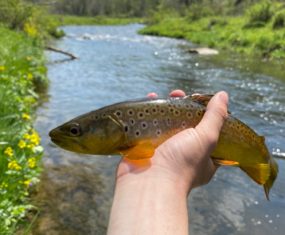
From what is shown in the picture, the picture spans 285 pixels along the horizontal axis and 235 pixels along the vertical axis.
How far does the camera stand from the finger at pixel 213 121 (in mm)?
2904

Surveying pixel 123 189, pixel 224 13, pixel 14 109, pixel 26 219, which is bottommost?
pixel 224 13

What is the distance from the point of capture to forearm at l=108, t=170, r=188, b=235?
231cm

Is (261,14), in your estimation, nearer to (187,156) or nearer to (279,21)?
(279,21)

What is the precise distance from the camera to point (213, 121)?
118 inches

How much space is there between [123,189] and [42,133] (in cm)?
834

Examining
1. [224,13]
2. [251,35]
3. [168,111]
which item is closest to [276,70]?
[251,35]

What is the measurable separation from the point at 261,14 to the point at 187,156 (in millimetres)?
37441

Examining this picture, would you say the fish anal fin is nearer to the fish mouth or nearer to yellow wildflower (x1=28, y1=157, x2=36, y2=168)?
the fish mouth

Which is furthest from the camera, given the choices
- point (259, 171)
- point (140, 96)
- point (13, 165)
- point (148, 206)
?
point (140, 96)

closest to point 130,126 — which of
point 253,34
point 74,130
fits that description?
point 74,130

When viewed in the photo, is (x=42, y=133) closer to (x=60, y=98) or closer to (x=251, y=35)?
(x=60, y=98)

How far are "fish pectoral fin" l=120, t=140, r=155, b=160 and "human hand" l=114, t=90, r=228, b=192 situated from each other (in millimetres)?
27

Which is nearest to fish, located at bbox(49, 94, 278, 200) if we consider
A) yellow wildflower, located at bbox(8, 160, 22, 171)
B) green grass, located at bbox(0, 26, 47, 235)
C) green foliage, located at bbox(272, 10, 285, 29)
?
green grass, located at bbox(0, 26, 47, 235)

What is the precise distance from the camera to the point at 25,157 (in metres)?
6.20
